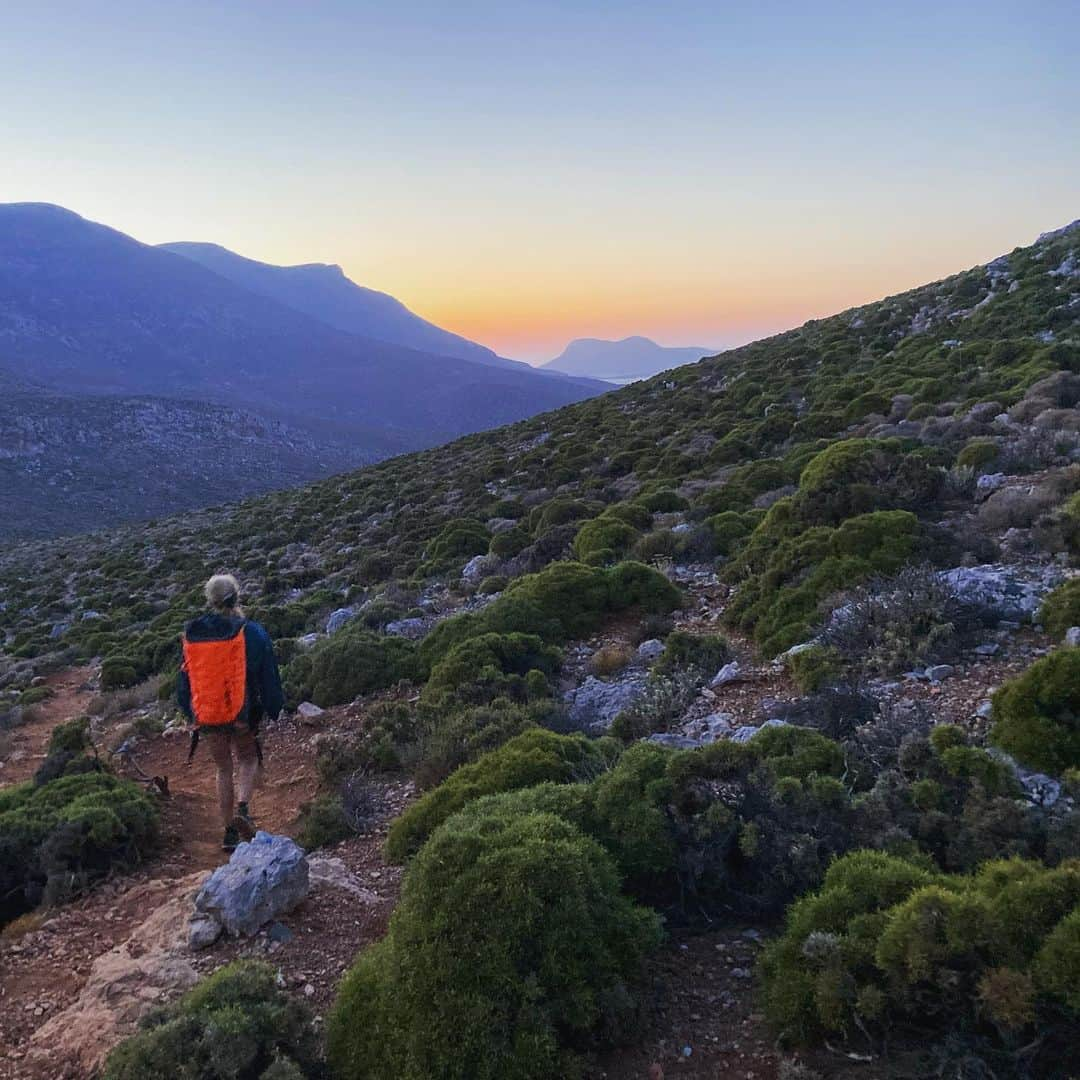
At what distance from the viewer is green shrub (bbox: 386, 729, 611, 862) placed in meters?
5.41

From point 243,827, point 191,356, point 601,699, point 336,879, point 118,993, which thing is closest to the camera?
point 118,993

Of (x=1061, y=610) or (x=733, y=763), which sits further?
(x=1061, y=610)

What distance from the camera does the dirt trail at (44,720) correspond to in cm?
1005

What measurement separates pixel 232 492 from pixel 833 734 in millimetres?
66961

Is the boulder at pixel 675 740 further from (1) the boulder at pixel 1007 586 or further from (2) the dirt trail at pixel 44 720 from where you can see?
(2) the dirt trail at pixel 44 720

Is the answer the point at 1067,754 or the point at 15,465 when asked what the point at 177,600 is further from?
the point at 15,465

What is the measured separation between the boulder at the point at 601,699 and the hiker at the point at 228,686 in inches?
104

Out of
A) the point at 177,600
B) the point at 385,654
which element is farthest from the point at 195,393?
the point at 385,654

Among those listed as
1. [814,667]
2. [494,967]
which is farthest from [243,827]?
[814,667]

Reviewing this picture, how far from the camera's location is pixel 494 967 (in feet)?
11.0

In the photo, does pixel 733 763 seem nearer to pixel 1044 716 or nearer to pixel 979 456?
pixel 1044 716

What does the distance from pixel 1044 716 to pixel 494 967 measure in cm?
341

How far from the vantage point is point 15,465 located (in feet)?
202

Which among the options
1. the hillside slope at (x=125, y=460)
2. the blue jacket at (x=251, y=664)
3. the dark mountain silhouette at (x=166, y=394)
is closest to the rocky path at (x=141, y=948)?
the blue jacket at (x=251, y=664)
